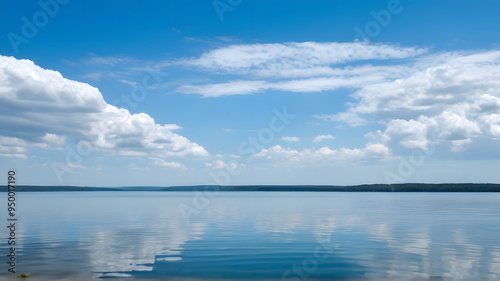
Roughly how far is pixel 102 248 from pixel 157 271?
11.0m

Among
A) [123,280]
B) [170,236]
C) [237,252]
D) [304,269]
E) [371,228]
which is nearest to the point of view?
[123,280]

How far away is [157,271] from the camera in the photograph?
26016mm

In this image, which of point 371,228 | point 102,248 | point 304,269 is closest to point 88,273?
point 102,248

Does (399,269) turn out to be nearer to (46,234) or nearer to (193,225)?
(193,225)

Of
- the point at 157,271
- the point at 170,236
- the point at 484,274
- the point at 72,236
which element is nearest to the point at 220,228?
the point at 170,236

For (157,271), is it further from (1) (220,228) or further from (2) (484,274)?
(1) (220,228)

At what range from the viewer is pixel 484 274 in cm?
2512

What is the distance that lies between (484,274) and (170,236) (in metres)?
28.5

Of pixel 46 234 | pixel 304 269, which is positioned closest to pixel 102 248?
pixel 46 234

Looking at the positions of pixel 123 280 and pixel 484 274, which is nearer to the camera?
pixel 123 280

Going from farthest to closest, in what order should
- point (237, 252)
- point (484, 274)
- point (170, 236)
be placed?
point (170, 236) → point (237, 252) → point (484, 274)

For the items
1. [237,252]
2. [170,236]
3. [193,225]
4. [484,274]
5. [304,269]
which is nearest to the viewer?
[484,274]

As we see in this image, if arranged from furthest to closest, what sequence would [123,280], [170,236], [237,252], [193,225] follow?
[193,225] → [170,236] → [237,252] → [123,280]

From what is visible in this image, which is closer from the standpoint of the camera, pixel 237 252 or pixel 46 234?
pixel 237 252
